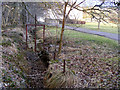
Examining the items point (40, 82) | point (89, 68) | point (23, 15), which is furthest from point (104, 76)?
point (23, 15)

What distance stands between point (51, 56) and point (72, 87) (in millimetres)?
2617

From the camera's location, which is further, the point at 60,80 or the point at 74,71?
the point at 74,71

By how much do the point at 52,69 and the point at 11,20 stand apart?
10209 millimetres

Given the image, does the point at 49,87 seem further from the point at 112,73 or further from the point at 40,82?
the point at 112,73

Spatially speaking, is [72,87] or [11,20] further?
[11,20]

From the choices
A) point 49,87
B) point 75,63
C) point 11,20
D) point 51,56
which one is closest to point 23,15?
point 11,20

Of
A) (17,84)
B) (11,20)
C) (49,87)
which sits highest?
(11,20)

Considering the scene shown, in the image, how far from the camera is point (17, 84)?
409 centimetres

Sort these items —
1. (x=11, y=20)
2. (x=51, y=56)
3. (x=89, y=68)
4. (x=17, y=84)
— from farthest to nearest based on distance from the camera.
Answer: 1. (x=11, y=20)
2. (x=51, y=56)
3. (x=89, y=68)
4. (x=17, y=84)

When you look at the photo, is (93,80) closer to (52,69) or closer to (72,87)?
(72,87)

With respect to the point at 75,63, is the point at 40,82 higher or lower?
lower

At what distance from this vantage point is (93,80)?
16.1 feet

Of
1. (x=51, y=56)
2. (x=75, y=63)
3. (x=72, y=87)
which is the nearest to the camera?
(x=72, y=87)

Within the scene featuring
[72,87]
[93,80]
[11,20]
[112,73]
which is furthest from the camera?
[11,20]
